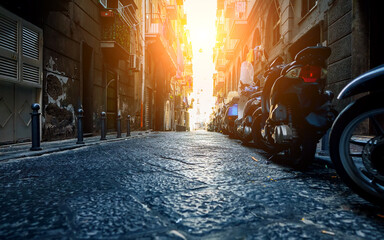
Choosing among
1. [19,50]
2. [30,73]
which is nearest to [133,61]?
[30,73]

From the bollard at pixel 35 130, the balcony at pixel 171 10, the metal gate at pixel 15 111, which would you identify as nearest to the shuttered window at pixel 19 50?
the metal gate at pixel 15 111

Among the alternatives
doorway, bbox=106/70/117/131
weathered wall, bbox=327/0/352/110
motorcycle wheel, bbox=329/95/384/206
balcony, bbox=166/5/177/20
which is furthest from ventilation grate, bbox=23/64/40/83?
balcony, bbox=166/5/177/20

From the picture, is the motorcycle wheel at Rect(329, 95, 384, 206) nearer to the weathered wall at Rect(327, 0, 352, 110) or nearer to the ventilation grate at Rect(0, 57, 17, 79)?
the weathered wall at Rect(327, 0, 352, 110)

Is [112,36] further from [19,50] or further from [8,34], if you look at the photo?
[8,34]

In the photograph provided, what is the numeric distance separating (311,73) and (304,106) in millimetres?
415

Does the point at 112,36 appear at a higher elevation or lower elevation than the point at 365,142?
higher

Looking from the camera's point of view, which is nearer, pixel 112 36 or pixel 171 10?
pixel 112 36

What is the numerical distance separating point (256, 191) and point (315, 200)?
1.39 feet

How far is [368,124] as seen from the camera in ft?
16.5

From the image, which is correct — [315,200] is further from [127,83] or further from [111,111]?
[127,83]

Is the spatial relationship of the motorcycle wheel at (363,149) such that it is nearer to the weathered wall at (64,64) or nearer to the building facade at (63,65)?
the building facade at (63,65)

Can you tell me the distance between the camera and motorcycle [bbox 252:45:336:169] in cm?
279

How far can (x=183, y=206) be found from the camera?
5.27 feet

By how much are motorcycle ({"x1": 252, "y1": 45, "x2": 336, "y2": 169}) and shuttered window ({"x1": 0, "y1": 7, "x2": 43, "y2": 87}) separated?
18.9 ft
